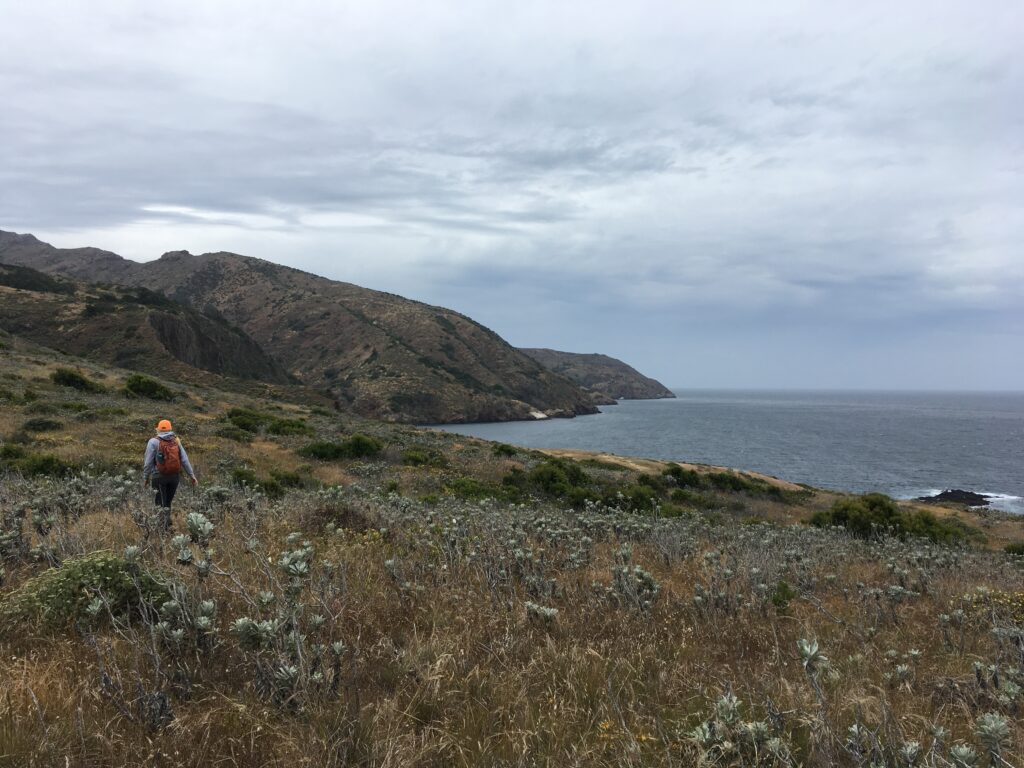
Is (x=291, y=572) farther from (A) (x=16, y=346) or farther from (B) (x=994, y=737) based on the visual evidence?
(A) (x=16, y=346)

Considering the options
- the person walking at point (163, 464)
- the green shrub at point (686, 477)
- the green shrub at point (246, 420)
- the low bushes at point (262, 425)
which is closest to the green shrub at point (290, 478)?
the person walking at point (163, 464)

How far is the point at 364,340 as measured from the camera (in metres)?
130

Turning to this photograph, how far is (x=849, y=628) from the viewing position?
4.58 metres

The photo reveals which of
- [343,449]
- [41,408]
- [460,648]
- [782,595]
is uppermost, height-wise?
[460,648]

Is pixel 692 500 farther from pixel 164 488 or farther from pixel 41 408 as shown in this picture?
pixel 41 408

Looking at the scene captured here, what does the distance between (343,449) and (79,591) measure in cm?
2051

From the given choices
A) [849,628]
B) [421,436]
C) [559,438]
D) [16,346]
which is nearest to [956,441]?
[559,438]

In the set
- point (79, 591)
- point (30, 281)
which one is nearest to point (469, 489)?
point (79, 591)

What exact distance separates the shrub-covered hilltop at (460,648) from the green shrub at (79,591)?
0.05ft

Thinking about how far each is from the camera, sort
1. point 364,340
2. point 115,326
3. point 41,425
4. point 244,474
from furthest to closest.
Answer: point 364,340 → point 115,326 → point 41,425 → point 244,474

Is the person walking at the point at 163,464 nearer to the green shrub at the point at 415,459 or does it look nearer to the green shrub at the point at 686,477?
the green shrub at the point at 415,459

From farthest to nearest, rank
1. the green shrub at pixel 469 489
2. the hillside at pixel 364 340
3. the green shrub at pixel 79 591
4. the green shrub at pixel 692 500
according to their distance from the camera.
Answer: the hillside at pixel 364 340 → the green shrub at pixel 692 500 → the green shrub at pixel 469 489 → the green shrub at pixel 79 591

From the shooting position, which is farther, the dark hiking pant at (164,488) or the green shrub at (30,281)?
the green shrub at (30,281)

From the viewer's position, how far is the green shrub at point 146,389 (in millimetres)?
32750
